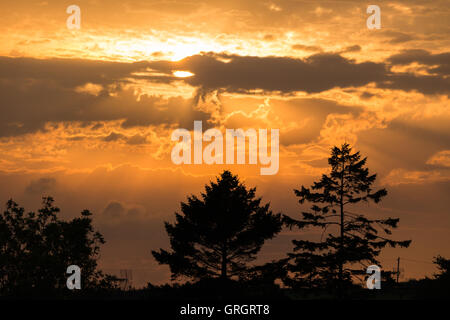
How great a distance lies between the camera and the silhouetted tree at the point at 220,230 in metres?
62.2

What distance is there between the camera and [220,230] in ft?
204

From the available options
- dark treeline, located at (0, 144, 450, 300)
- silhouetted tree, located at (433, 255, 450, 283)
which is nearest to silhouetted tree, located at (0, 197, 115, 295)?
dark treeline, located at (0, 144, 450, 300)

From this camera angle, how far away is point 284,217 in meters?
60.4

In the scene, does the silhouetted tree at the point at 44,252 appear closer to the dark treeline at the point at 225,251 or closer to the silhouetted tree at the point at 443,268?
the dark treeline at the point at 225,251

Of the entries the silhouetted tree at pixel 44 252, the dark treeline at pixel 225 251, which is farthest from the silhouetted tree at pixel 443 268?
the silhouetted tree at pixel 44 252

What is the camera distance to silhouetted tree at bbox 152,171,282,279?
6225cm

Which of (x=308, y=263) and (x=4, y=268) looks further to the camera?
(x=4, y=268)

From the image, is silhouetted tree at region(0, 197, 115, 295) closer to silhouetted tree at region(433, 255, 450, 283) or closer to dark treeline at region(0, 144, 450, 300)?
dark treeline at region(0, 144, 450, 300)
